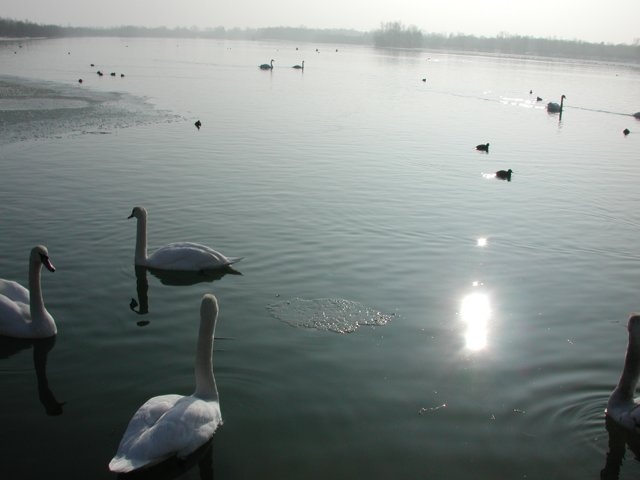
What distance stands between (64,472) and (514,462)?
4173 mm

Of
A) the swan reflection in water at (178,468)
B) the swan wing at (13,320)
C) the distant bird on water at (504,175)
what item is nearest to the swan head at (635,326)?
the swan reflection in water at (178,468)

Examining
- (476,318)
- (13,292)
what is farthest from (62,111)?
(476,318)

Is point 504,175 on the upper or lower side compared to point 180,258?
upper

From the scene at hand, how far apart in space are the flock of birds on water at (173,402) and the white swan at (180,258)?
2.35 m

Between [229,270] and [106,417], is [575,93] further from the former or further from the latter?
[106,417]

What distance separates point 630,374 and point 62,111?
26950 mm

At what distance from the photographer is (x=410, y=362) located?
830 cm

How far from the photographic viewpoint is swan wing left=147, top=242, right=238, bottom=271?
11.0m

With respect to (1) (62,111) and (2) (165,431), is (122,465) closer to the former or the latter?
(2) (165,431)

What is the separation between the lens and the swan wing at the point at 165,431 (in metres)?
5.59

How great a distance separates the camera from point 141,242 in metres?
11.2

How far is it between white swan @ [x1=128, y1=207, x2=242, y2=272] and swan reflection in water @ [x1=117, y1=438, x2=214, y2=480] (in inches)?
195

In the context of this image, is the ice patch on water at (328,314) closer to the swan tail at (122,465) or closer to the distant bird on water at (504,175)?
the swan tail at (122,465)

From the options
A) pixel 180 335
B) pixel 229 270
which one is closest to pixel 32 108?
pixel 229 270
